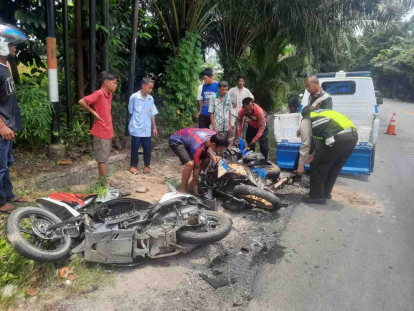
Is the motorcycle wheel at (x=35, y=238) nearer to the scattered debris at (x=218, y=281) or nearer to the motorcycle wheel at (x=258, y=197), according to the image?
the scattered debris at (x=218, y=281)

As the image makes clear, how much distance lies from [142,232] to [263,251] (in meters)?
1.34

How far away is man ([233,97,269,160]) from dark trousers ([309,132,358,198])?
1.40 m

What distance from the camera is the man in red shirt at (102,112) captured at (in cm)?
441

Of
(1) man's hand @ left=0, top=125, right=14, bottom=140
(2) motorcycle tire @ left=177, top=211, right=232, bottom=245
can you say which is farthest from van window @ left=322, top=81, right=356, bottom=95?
(1) man's hand @ left=0, top=125, right=14, bottom=140

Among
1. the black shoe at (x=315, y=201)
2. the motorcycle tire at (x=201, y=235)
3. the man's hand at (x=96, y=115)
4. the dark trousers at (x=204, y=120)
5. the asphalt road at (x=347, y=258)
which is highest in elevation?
the man's hand at (x=96, y=115)

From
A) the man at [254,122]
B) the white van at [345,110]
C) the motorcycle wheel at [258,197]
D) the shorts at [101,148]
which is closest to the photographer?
the motorcycle wheel at [258,197]

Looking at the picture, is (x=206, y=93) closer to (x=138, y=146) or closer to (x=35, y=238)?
(x=138, y=146)

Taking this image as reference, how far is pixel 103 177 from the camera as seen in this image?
471 cm

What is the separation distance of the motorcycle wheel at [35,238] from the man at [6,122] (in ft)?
2.03

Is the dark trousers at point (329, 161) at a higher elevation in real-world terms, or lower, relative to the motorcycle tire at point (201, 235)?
higher

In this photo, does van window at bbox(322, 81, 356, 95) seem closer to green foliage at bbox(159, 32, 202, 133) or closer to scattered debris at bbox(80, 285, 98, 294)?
green foliage at bbox(159, 32, 202, 133)

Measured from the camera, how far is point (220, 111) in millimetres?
5961

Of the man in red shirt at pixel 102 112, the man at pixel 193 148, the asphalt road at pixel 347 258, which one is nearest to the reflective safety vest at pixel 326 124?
the asphalt road at pixel 347 258

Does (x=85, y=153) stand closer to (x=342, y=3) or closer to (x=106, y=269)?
(x=106, y=269)
